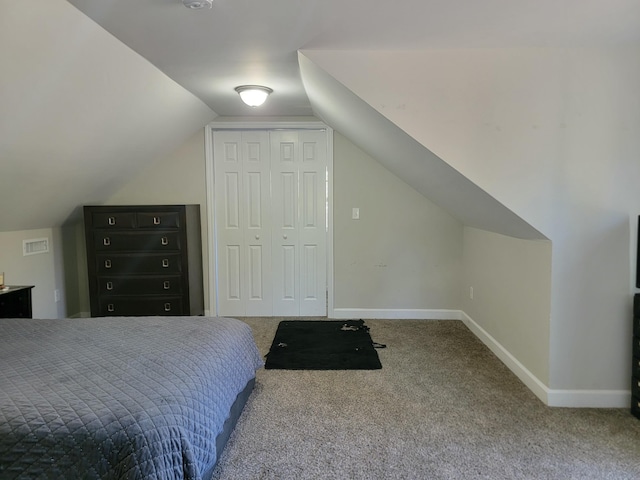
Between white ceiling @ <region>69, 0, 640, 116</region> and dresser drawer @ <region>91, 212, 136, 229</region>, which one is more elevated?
white ceiling @ <region>69, 0, 640, 116</region>

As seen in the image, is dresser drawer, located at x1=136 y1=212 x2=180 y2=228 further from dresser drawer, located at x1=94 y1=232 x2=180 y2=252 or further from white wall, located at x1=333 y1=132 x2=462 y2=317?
white wall, located at x1=333 y1=132 x2=462 y2=317

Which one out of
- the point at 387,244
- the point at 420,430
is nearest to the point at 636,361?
the point at 420,430

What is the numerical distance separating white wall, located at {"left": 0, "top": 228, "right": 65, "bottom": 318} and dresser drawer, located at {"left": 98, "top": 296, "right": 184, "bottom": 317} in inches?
20.2

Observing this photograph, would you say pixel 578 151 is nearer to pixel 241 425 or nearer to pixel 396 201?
pixel 396 201

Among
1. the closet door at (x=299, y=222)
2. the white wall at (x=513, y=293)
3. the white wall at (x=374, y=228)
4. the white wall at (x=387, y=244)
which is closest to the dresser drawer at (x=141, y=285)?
the white wall at (x=374, y=228)

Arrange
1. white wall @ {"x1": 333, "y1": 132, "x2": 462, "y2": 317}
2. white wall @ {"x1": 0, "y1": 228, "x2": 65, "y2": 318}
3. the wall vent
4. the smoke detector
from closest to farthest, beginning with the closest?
the smoke detector
white wall @ {"x1": 0, "y1": 228, "x2": 65, "y2": 318}
the wall vent
white wall @ {"x1": 333, "y1": 132, "x2": 462, "y2": 317}

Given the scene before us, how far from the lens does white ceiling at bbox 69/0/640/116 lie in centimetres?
182

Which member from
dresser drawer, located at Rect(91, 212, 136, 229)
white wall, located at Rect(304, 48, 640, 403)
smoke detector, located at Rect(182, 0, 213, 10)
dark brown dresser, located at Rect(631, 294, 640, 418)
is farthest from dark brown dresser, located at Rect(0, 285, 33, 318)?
dark brown dresser, located at Rect(631, 294, 640, 418)

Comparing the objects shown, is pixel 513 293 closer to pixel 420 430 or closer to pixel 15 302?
pixel 420 430

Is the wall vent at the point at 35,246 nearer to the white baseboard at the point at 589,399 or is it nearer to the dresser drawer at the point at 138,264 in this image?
the dresser drawer at the point at 138,264

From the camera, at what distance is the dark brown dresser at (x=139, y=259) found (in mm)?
3848

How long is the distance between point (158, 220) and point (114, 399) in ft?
8.52

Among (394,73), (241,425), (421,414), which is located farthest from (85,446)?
(394,73)

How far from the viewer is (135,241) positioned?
387 cm
